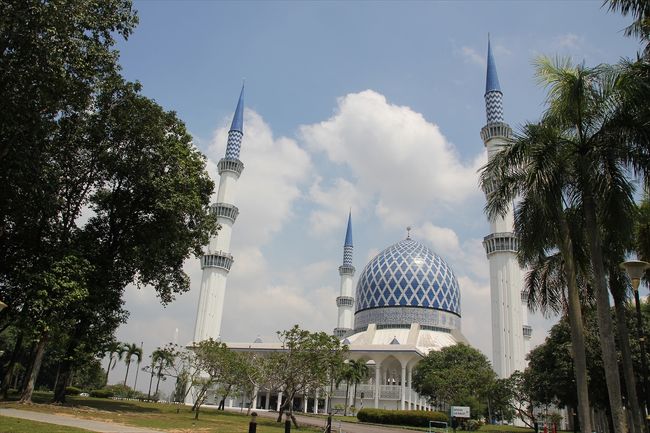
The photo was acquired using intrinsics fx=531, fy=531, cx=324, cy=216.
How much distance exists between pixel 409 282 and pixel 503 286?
62.0ft

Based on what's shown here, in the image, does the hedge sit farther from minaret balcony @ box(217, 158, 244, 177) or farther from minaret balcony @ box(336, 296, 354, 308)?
minaret balcony @ box(336, 296, 354, 308)

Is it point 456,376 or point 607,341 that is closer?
point 607,341

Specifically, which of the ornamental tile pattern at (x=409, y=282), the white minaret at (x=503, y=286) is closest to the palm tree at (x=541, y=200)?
the white minaret at (x=503, y=286)

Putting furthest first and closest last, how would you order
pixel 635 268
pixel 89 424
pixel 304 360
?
pixel 304 360 < pixel 89 424 < pixel 635 268

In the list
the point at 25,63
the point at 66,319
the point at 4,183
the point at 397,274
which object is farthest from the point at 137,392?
the point at 25,63

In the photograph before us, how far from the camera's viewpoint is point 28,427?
13.7m

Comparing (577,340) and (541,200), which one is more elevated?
(541,200)

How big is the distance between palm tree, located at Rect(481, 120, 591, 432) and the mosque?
28.1m

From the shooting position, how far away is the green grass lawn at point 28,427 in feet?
42.6

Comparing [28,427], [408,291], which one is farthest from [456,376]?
[28,427]

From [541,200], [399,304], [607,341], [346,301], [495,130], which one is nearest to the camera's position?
[607,341]

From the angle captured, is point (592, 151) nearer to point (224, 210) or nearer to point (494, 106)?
point (494, 106)

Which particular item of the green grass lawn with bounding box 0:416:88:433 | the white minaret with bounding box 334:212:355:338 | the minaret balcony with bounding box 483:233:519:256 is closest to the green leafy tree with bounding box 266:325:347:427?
the green grass lawn with bounding box 0:416:88:433

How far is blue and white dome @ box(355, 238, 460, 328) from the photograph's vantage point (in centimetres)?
6650
